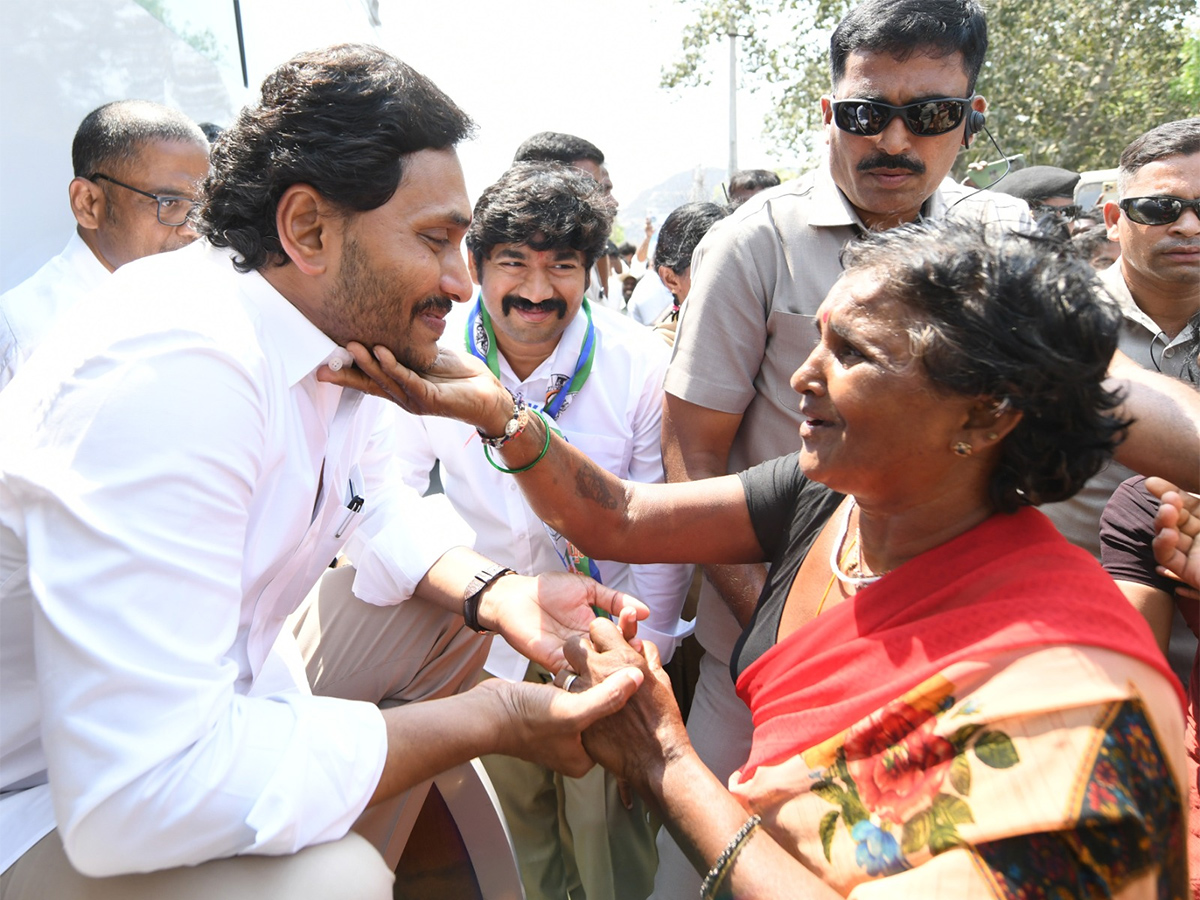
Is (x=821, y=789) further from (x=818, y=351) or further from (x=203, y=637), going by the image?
(x=203, y=637)

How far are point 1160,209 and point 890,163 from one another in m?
1.08

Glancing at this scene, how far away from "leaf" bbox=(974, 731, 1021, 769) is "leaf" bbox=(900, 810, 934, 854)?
0.14 metres

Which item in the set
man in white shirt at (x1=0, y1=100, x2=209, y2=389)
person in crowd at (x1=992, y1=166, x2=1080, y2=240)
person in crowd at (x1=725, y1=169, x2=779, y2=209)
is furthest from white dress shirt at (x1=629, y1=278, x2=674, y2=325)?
man in white shirt at (x1=0, y1=100, x2=209, y2=389)

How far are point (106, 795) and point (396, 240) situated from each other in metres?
1.26

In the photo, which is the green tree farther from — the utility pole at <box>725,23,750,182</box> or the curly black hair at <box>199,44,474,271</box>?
the curly black hair at <box>199,44,474,271</box>

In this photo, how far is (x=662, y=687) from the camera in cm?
220

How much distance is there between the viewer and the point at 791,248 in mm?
2957

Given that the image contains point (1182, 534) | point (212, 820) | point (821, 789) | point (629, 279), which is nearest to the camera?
point (212, 820)

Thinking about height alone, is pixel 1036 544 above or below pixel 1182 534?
above

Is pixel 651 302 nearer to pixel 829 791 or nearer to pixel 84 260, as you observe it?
pixel 84 260

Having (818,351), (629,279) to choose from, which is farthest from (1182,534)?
(629,279)

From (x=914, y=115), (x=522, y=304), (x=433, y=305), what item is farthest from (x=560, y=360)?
(x=914, y=115)

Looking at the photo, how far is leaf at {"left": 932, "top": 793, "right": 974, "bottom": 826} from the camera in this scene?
59.2 inches

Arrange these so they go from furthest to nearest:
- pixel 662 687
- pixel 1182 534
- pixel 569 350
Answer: pixel 569 350 < pixel 1182 534 < pixel 662 687
